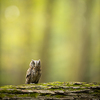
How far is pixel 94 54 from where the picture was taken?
4.45m

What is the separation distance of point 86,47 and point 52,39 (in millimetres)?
1295

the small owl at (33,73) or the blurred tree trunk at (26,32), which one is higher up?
the blurred tree trunk at (26,32)

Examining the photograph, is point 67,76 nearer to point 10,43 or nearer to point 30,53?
point 30,53

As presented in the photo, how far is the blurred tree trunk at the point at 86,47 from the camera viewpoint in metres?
4.38

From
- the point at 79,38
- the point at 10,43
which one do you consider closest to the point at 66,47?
the point at 79,38

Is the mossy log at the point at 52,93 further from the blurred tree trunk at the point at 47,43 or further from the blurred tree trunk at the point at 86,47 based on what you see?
the blurred tree trunk at the point at 47,43

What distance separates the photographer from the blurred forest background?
14.5 ft

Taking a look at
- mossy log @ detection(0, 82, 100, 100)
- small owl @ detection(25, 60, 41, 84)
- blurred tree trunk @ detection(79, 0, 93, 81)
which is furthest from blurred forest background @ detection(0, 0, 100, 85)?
mossy log @ detection(0, 82, 100, 100)

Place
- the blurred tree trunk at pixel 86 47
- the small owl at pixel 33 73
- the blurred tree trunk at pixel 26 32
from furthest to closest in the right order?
the blurred tree trunk at pixel 26 32
the blurred tree trunk at pixel 86 47
the small owl at pixel 33 73

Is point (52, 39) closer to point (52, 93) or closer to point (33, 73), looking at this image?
point (33, 73)

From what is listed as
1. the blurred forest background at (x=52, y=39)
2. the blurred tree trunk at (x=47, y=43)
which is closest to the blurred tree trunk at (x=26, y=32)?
the blurred forest background at (x=52, y=39)

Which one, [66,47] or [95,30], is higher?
[95,30]

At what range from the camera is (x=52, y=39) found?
464 centimetres

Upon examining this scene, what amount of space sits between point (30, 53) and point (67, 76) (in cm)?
167
